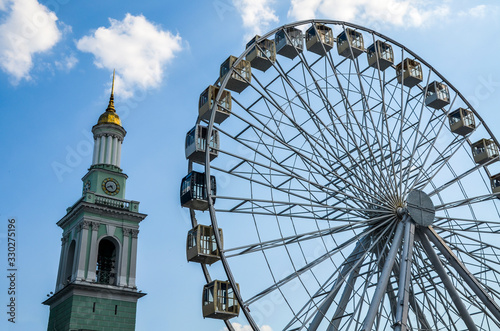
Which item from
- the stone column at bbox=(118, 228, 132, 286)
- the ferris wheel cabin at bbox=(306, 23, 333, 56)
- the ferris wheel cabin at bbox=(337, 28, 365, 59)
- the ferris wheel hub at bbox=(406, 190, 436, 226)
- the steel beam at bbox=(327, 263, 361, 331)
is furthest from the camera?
the stone column at bbox=(118, 228, 132, 286)

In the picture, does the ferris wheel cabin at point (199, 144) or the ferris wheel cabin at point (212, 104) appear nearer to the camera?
the ferris wheel cabin at point (199, 144)

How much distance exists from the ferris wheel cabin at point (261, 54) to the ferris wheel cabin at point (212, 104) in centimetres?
221

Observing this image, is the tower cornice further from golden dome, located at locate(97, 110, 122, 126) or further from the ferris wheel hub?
the ferris wheel hub

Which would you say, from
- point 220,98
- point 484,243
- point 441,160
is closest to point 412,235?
point 484,243

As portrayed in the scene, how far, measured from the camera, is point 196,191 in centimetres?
2362

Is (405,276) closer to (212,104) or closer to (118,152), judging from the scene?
(212,104)

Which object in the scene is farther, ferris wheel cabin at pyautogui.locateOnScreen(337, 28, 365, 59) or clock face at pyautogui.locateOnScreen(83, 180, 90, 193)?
clock face at pyautogui.locateOnScreen(83, 180, 90, 193)

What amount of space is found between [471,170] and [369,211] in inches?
283

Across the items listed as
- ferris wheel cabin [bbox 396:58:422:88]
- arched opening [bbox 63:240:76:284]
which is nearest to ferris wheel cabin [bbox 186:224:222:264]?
ferris wheel cabin [bbox 396:58:422:88]

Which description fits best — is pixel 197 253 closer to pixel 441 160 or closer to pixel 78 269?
pixel 441 160

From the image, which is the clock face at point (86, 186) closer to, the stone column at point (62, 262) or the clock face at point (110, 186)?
the clock face at point (110, 186)

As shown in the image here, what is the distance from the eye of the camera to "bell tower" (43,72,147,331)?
45.2 m

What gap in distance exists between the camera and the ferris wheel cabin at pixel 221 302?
2183 centimetres

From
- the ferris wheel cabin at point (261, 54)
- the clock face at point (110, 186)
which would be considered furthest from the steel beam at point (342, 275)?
the clock face at point (110, 186)
